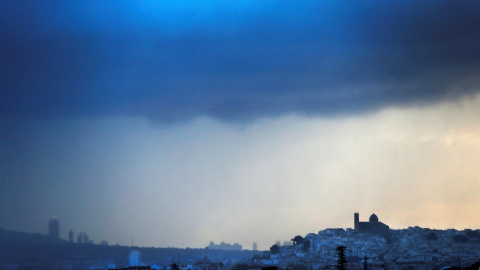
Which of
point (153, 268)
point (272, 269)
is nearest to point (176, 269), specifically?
point (153, 268)

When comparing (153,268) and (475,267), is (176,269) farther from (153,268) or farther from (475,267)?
(475,267)

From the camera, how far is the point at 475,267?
345 feet

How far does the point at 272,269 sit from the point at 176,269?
7213cm

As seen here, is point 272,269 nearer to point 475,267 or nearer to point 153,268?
point 475,267

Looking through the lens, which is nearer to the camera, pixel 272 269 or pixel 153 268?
pixel 272 269

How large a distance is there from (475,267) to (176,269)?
78.4m

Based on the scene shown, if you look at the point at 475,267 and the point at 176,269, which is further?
the point at 176,269

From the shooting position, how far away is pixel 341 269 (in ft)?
333

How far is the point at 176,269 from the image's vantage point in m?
175

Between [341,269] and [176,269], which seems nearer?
[341,269]

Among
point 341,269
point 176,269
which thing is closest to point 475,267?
point 341,269

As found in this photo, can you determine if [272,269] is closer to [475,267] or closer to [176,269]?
[475,267]

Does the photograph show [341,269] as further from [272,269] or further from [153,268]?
[153,268]

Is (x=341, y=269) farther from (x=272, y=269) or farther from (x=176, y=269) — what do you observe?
(x=176, y=269)
